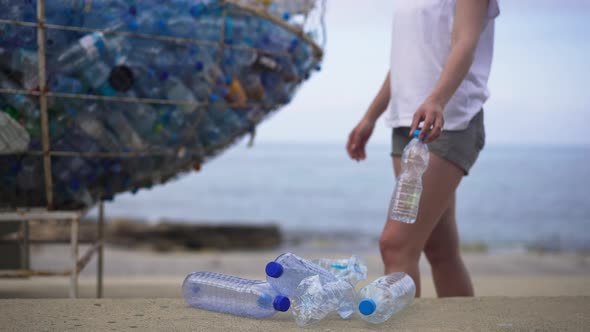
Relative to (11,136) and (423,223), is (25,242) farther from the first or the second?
(423,223)

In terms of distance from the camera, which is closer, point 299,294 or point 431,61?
point 299,294

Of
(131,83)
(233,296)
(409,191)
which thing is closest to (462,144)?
(409,191)

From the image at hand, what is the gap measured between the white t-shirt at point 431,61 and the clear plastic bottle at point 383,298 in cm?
63

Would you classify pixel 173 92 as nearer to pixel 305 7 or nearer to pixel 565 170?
pixel 305 7

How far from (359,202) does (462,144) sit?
67.5 feet

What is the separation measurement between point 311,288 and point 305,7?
2.11 metres

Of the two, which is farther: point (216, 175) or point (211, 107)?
point (216, 175)

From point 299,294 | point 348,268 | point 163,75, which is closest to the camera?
point 299,294

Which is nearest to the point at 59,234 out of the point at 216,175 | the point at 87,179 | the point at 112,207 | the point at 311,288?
Result: the point at 87,179

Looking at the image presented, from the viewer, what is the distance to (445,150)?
2.27 m

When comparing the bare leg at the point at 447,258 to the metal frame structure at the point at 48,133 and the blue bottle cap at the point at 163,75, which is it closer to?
the metal frame structure at the point at 48,133

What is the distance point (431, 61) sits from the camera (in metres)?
2.37

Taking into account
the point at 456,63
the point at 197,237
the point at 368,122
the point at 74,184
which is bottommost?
the point at 197,237

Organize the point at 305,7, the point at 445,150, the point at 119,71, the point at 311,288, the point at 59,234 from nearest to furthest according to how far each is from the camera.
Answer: the point at 311,288 → the point at 445,150 → the point at 119,71 → the point at 305,7 → the point at 59,234
